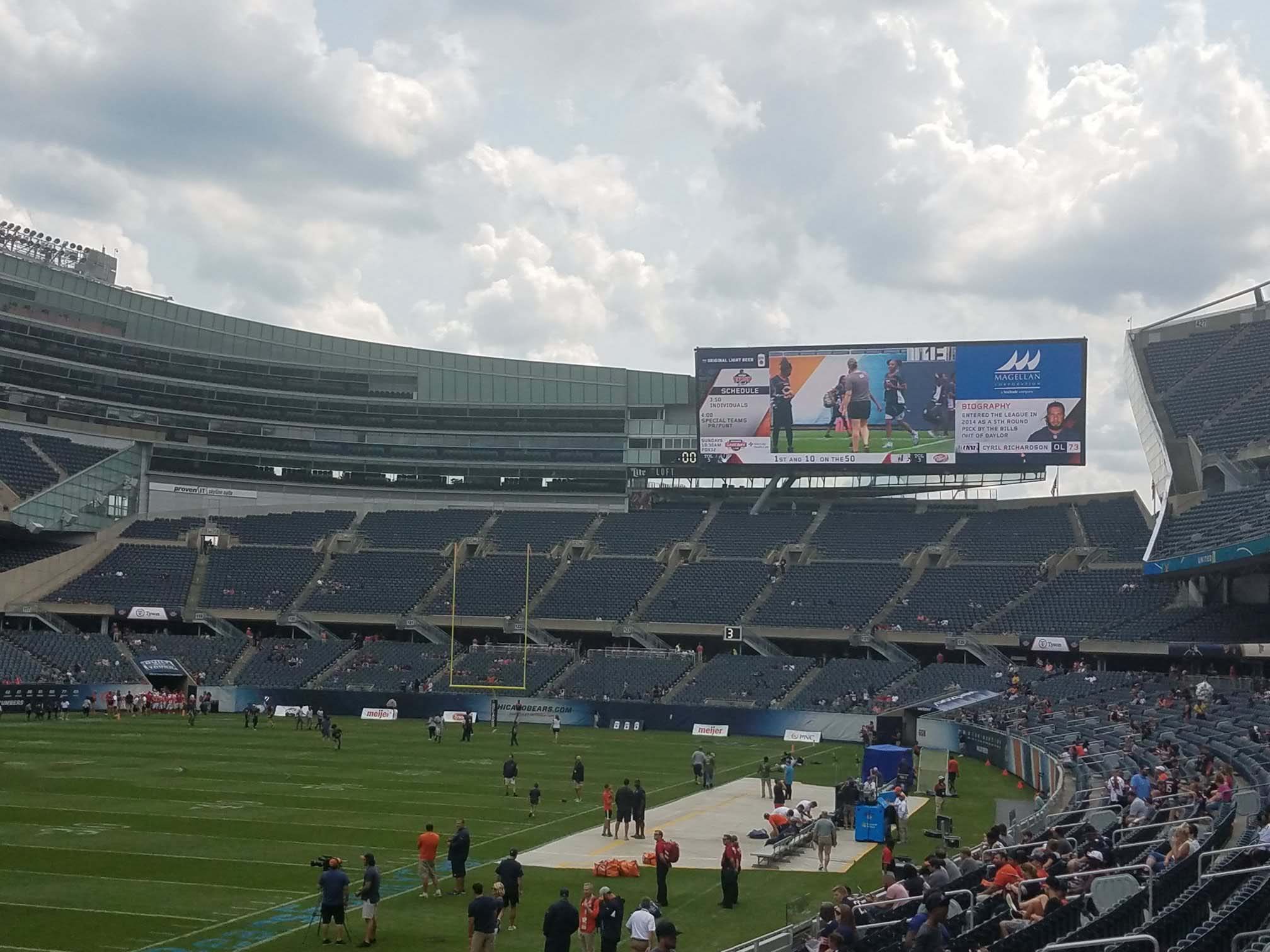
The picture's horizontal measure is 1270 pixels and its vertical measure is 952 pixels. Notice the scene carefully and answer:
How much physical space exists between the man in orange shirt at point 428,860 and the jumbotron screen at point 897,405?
48.8 metres

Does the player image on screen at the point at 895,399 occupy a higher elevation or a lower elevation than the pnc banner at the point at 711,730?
higher

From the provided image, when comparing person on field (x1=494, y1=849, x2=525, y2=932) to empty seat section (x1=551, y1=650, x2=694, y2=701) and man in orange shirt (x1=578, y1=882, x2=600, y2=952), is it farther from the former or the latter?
empty seat section (x1=551, y1=650, x2=694, y2=701)

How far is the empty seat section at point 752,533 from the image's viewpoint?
74188mm

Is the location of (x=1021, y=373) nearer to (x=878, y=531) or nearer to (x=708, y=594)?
(x=878, y=531)

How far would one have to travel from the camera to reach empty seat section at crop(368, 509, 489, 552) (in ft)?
262

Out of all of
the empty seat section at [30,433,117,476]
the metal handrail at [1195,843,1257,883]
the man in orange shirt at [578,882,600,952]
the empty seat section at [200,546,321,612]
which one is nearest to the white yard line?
the man in orange shirt at [578,882,600,952]

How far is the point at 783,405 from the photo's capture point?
70.6m

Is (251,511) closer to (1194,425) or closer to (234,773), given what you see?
(234,773)

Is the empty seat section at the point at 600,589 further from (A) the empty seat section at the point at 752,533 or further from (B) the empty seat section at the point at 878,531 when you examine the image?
(B) the empty seat section at the point at 878,531

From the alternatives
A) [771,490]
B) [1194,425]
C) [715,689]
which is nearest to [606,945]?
[715,689]

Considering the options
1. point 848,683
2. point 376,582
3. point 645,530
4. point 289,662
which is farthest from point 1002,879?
point 645,530

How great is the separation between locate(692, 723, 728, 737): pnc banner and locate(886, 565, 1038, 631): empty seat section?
1217 cm

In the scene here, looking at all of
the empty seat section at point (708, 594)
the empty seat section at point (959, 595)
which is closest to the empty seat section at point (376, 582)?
the empty seat section at point (708, 594)

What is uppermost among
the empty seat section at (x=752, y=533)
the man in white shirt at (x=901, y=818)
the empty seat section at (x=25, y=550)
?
the empty seat section at (x=752, y=533)
